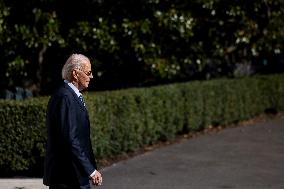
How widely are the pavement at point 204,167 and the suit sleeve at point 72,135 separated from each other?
331 cm

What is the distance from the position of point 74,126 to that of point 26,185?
11.6ft

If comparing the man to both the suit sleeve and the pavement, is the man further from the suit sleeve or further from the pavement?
the pavement

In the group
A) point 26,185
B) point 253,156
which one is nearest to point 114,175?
point 26,185

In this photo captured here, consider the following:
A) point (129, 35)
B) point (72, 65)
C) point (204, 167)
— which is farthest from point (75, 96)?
point (129, 35)

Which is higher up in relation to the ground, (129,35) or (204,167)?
(129,35)

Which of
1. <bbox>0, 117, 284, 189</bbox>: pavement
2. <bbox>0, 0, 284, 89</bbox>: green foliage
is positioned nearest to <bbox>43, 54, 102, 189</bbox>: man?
<bbox>0, 117, 284, 189</bbox>: pavement

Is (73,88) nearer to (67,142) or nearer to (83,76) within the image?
(83,76)

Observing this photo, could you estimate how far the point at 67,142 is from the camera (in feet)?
15.4

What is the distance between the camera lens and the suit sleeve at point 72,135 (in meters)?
4.67

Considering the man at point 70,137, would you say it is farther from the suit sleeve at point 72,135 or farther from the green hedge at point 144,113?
the green hedge at point 144,113

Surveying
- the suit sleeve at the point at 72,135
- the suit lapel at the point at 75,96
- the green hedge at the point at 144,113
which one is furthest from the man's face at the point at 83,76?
the green hedge at the point at 144,113

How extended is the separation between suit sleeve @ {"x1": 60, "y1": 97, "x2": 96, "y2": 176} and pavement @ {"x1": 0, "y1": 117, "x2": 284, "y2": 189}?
10.8 feet

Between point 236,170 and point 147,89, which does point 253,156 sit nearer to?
point 236,170

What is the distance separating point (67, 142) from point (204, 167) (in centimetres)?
528
